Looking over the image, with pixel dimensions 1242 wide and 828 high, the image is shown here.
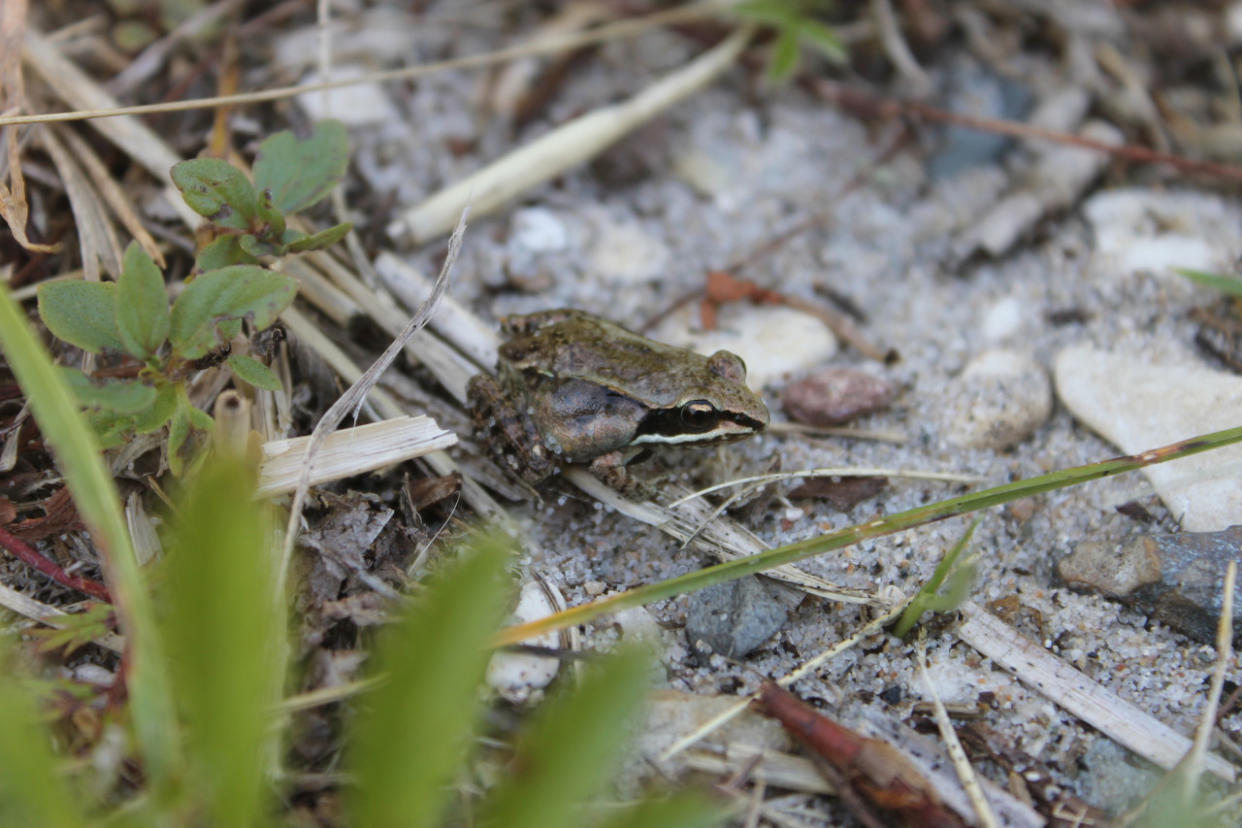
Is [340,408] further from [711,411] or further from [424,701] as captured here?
[424,701]

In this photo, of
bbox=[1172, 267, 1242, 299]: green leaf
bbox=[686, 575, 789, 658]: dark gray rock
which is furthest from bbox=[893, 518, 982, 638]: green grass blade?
bbox=[1172, 267, 1242, 299]: green leaf

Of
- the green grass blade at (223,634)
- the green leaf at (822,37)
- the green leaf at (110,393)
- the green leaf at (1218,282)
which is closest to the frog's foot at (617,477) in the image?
the green leaf at (110,393)

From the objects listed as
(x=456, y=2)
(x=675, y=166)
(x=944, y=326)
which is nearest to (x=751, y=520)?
(x=944, y=326)

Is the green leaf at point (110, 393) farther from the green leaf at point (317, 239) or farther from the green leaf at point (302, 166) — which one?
the green leaf at point (302, 166)

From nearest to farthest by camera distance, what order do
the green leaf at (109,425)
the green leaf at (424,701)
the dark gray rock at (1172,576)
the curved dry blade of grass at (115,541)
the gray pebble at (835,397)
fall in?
the green leaf at (424,701) → the curved dry blade of grass at (115,541) → the green leaf at (109,425) → the dark gray rock at (1172,576) → the gray pebble at (835,397)

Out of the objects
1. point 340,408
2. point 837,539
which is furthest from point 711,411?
point 340,408

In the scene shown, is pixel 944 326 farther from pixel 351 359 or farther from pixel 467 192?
pixel 351 359
